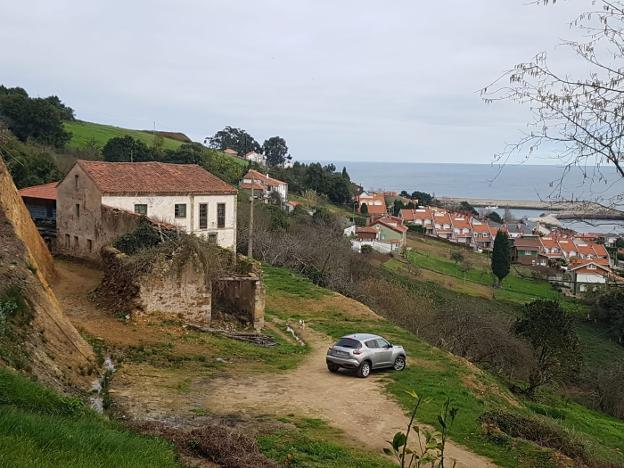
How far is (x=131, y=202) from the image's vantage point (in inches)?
1389

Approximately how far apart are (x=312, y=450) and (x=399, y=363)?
9.79 metres

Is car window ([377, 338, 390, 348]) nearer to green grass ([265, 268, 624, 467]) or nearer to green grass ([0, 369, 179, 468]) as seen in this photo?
green grass ([265, 268, 624, 467])

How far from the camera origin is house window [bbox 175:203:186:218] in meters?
38.9

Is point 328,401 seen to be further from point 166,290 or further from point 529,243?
point 529,243

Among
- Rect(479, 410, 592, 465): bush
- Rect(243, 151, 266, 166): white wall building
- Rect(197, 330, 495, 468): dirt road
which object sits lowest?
Rect(479, 410, 592, 465): bush

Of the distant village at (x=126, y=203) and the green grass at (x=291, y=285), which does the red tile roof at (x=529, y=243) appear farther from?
the green grass at (x=291, y=285)

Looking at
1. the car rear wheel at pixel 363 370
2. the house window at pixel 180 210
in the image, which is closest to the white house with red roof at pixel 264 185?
the house window at pixel 180 210

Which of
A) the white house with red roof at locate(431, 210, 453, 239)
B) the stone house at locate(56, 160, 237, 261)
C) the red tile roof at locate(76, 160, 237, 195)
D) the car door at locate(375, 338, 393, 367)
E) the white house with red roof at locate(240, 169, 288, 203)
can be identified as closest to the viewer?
the car door at locate(375, 338, 393, 367)

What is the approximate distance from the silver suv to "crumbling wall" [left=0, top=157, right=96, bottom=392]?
759 centimetres

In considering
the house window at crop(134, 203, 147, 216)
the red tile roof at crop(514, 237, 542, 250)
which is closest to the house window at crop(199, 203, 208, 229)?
the house window at crop(134, 203, 147, 216)

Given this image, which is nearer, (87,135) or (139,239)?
(139,239)

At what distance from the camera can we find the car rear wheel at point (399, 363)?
70.1ft

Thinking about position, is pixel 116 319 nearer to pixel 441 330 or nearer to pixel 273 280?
pixel 273 280

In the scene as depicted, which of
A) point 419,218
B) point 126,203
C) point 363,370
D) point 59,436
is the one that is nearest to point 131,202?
point 126,203
